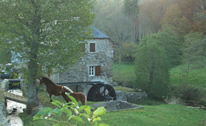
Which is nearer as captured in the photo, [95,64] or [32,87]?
[32,87]

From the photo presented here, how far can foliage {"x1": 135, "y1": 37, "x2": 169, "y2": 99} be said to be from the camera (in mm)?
26656

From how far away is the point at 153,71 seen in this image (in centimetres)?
2792

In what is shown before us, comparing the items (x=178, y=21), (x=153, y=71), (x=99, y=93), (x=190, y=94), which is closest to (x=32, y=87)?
(x=99, y=93)

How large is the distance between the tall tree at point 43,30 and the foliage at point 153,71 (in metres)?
17.1

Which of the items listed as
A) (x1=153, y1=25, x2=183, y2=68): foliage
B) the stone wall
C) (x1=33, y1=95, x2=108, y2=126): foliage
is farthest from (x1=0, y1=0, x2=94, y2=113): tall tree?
(x1=153, y1=25, x2=183, y2=68): foliage

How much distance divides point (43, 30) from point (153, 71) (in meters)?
18.6

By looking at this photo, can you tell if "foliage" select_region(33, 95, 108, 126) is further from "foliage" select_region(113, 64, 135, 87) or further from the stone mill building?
"foliage" select_region(113, 64, 135, 87)

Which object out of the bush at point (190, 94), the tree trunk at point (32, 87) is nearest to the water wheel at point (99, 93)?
the bush at point (190, 94)

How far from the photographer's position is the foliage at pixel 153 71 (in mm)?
26656

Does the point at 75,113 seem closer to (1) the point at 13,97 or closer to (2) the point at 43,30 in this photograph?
(2) the point at 43,30

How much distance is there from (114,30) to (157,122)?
40593mm

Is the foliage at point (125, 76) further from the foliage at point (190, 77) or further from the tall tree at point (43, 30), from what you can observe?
the tall tree at point (43, 30)

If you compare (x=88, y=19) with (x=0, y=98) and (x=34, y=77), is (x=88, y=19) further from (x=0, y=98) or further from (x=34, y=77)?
(x=0, y=98)

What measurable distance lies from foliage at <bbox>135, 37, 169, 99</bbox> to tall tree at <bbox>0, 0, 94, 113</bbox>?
17.1m
